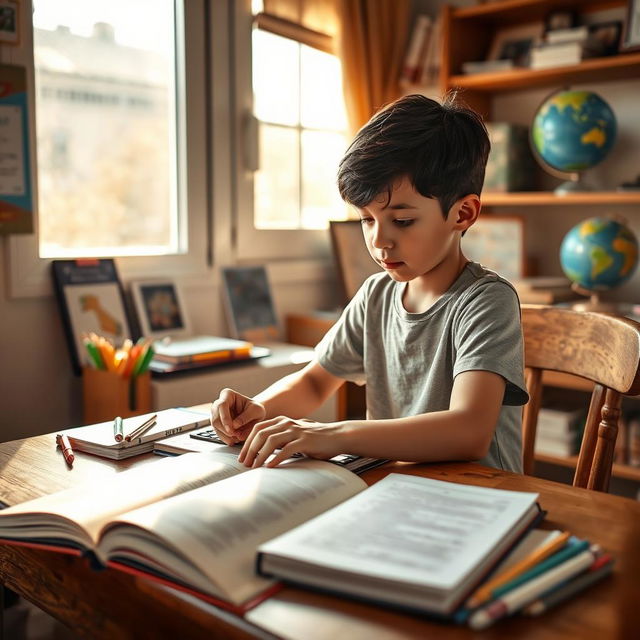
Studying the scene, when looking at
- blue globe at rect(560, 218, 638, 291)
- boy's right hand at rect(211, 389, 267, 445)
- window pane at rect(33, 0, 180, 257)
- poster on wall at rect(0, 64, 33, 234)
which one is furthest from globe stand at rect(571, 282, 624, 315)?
poster on wall at rect(0, 64, 33, 234)

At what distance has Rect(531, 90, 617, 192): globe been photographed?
2.20 m

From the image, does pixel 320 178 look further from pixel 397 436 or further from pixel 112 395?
pixel 397 436

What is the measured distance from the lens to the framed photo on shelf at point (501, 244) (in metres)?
2.53

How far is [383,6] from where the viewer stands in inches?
105

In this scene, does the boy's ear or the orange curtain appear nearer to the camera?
the boy's ear

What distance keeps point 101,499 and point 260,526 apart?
0.56 ft

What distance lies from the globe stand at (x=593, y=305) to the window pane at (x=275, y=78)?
112 centimetres

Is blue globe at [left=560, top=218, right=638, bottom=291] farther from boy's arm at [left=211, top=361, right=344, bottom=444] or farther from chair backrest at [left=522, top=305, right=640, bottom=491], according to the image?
boy's arm at [left=211, top=361, right=344, bottom=444]

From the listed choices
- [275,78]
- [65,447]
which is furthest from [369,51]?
[65,447]

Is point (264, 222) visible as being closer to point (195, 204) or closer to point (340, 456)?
point (195, 204)

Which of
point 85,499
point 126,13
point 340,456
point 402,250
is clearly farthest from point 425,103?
point 126,13

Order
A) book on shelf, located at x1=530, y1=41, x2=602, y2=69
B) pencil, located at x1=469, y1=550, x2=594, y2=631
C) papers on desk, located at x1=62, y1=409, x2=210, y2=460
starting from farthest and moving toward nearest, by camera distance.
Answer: book on shelf, located at x1=530, y1=41, x2=602, y2=69
papers on desk, located at x1=62, y1=409, x2=210, y2=460
pencil, located at x1=469, y1=550, x2=594, y2=631

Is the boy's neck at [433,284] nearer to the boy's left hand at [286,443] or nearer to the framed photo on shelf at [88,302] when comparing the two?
the boy's left hand at [286,443]

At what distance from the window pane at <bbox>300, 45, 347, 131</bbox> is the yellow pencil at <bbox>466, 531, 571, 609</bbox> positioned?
7.18 feet
